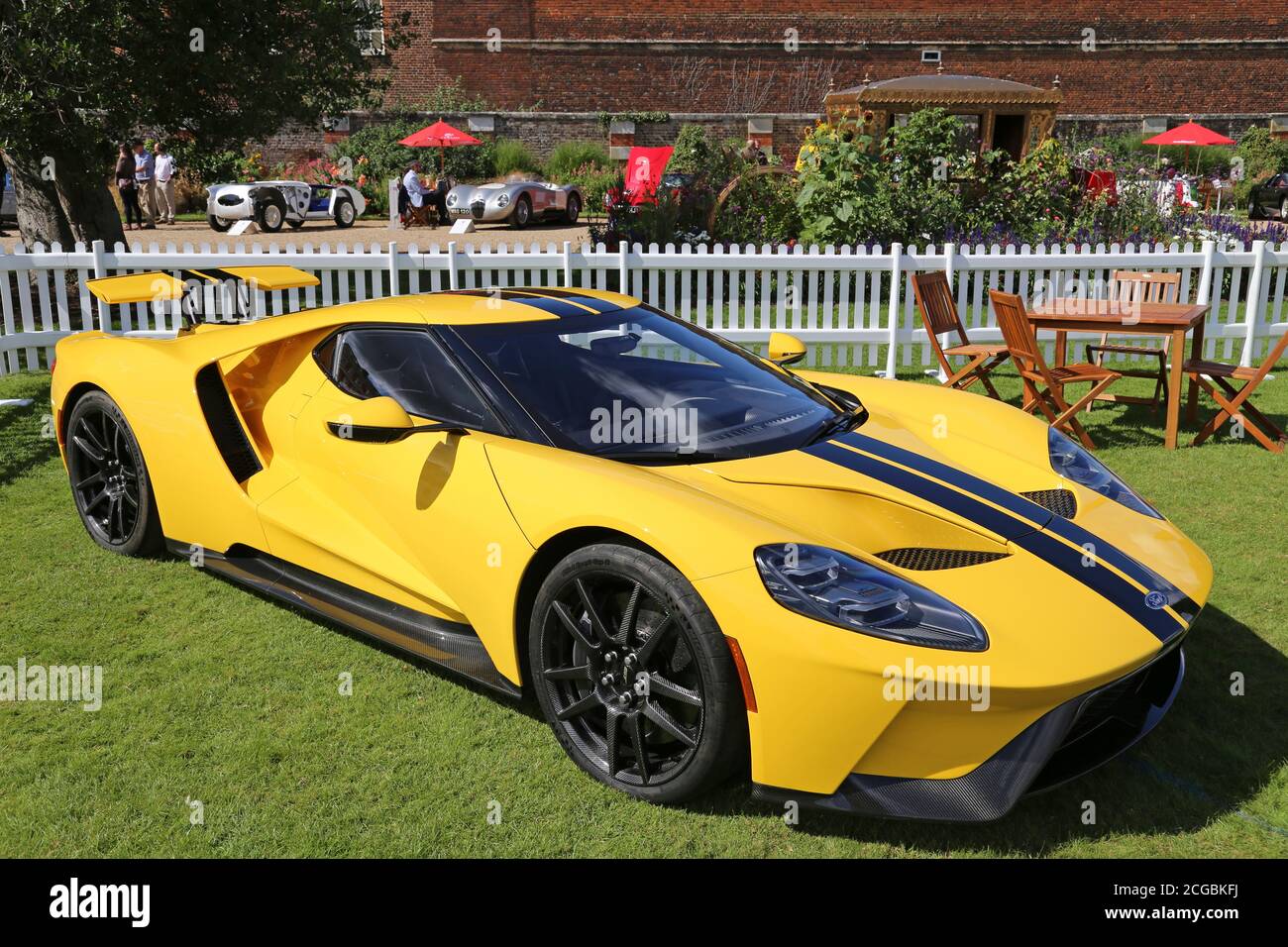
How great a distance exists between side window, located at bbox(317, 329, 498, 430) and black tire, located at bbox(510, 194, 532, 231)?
21.6 metres

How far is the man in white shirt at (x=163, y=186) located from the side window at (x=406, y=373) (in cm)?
2452

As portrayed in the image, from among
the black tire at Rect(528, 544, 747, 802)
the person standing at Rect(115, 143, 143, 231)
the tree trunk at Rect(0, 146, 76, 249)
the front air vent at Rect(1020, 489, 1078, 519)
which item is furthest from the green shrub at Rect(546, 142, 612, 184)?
the black tire at Rect(528, 544, 747, 802)

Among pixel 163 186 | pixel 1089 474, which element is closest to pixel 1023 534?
pixel 1089 474

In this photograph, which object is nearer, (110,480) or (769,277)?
(110,480)

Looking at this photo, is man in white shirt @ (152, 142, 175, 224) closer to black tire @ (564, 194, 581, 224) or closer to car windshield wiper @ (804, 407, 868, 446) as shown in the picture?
black tire @ (564, 194, 581, 224)

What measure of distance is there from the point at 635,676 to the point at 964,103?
21.1 m

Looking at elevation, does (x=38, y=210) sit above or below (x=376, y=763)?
above

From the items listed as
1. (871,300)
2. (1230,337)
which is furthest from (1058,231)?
(871,300)

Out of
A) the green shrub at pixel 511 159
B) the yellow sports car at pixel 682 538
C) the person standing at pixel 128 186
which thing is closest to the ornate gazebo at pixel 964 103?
the green shrub at pixel 511 159

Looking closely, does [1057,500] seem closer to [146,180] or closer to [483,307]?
[483,307]

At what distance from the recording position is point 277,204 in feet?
80.8
